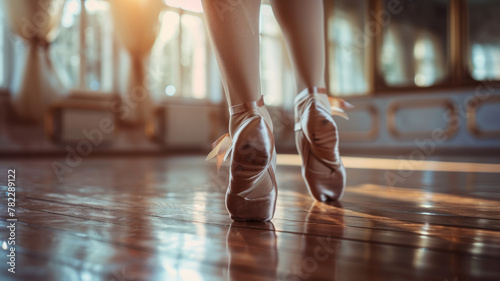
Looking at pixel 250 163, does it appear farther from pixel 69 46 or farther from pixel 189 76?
pixel 189 76

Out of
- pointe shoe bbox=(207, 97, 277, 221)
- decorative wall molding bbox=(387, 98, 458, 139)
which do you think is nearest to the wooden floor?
pointe shoe bbox=(207, 97, 277, 221)

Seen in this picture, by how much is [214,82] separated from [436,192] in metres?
5.76

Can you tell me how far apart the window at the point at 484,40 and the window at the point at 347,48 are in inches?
52.2

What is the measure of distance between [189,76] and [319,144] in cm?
583

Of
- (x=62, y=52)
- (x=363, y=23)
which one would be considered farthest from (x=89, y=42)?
(x=363, y=23)

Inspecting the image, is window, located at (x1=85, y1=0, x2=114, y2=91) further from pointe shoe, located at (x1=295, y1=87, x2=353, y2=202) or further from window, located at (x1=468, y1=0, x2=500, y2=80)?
pointe shoe, located at (x1=295, y1=87, x2=353, y2=202)

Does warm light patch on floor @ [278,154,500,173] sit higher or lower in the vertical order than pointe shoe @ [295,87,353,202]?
lower

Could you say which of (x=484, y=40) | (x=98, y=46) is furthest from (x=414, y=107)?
(x=98, y=46)

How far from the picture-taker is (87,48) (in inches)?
220

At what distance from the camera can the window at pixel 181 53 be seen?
627 cm

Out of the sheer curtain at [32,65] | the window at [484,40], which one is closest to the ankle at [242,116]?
the sheer curtain at [32,65]

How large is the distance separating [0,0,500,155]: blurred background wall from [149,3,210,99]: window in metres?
0.02

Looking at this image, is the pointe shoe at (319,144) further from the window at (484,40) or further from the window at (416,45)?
the window at (416,45)

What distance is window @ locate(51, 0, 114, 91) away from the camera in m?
5.36
